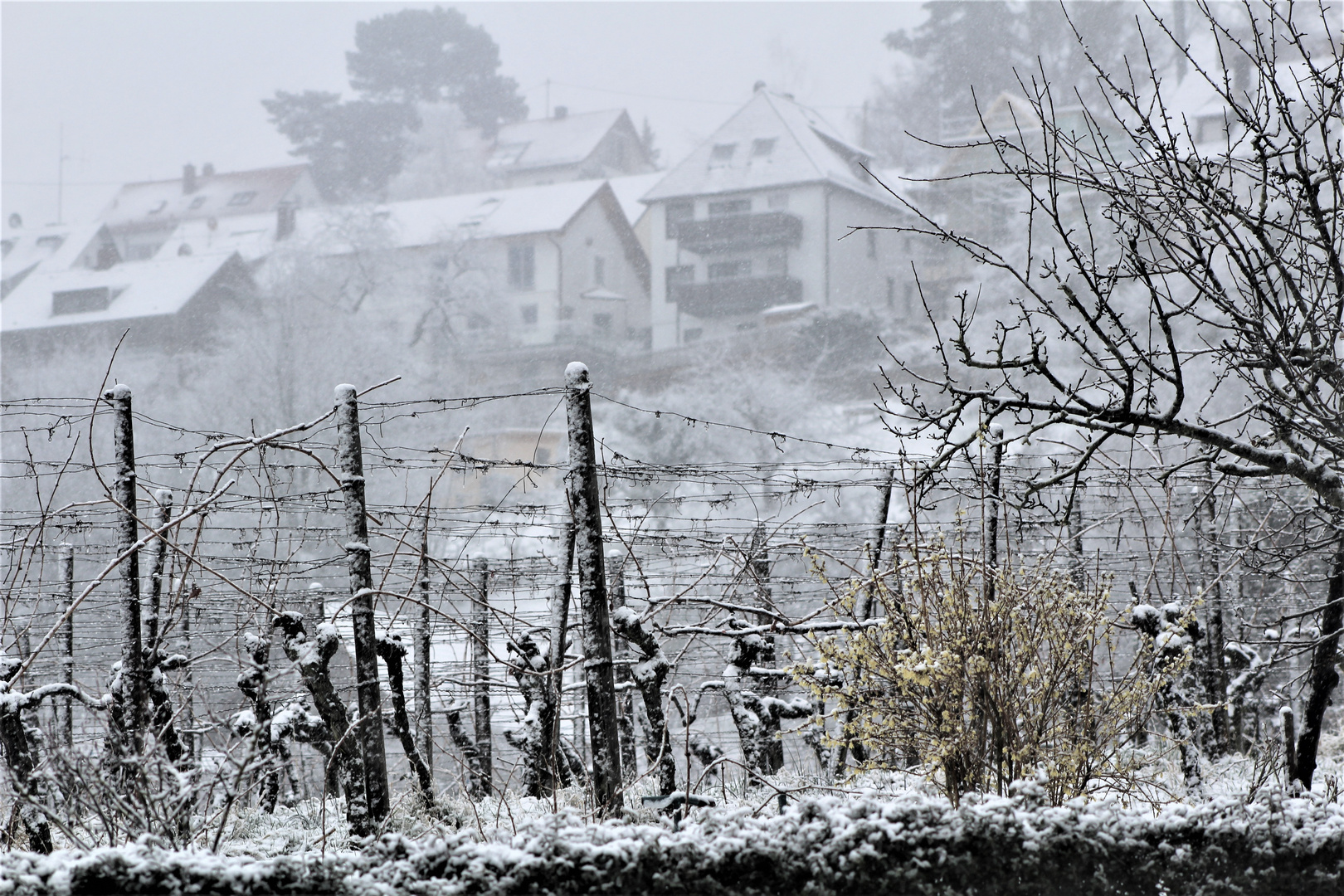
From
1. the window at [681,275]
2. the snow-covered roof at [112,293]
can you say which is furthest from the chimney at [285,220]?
the window at [681,275]

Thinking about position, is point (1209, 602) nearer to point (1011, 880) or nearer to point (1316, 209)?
point (1316, 209)

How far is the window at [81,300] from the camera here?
4466 centimetres

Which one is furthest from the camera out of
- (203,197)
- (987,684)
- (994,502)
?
(203,197)

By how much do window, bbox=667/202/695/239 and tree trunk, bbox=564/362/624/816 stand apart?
41.9 meters

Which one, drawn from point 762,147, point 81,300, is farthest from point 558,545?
point 81,300

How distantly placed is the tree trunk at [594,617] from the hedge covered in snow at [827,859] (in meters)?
1.68

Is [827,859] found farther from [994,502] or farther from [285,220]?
[285,220]

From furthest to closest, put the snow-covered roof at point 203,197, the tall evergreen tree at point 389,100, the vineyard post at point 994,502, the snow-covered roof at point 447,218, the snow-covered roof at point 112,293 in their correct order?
1. the tall evergreen tree at point 389,100
2. the snow-covered roof at point 203,197
3. the snow-covered roof at point 447,218
4. the snow-covered roof at point 112,293
5. the vineyard post at point 994,502

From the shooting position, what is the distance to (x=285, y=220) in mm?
46625

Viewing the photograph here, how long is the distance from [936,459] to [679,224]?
141 feet

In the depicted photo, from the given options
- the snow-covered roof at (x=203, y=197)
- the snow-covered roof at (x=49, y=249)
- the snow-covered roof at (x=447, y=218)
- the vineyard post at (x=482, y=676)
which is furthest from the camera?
the snow-covered roof at (x=203, y=197)

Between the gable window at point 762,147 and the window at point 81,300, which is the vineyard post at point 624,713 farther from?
the window at point 81,300

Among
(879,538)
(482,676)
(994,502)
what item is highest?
(994,502)

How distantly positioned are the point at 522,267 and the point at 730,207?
9.05 m
